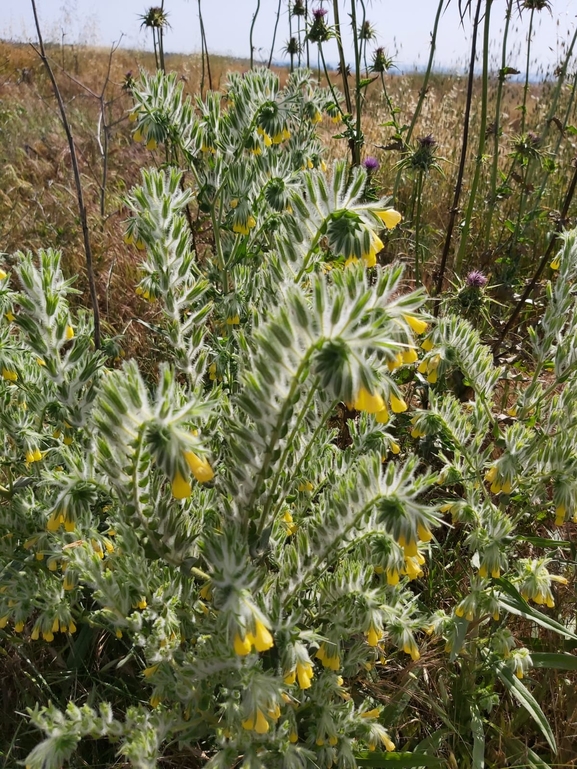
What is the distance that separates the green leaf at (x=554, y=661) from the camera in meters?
2.01

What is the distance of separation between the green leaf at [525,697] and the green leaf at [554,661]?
10cm

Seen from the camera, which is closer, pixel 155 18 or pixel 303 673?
pixel 303 673

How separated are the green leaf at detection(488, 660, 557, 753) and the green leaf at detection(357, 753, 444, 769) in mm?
337

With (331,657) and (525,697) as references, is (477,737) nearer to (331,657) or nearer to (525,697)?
(525,697)

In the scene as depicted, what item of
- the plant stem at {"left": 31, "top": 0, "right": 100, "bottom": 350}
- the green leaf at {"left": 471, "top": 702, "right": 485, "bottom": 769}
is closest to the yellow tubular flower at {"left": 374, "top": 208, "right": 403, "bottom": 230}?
the plant stem at {"left": 31, "top": 0, "right": 100, "bottom": 350}

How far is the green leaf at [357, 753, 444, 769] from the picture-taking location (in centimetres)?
174

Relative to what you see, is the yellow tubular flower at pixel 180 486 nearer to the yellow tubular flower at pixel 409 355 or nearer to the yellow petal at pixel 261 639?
the yellow petal at pixel 261 639

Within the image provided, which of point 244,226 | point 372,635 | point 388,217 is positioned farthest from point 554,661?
point 244,226

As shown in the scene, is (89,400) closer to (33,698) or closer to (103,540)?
(103,540)

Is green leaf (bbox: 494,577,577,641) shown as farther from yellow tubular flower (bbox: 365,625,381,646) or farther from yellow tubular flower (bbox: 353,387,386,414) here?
yellow tubular flower (bbox: 353,387,386,414)

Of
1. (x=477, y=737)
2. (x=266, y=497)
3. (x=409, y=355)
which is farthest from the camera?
(x=477, y=737)

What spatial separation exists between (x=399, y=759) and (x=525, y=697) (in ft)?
1.55

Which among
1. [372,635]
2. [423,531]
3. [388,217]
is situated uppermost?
[388,217]

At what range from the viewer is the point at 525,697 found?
76.4 inches
